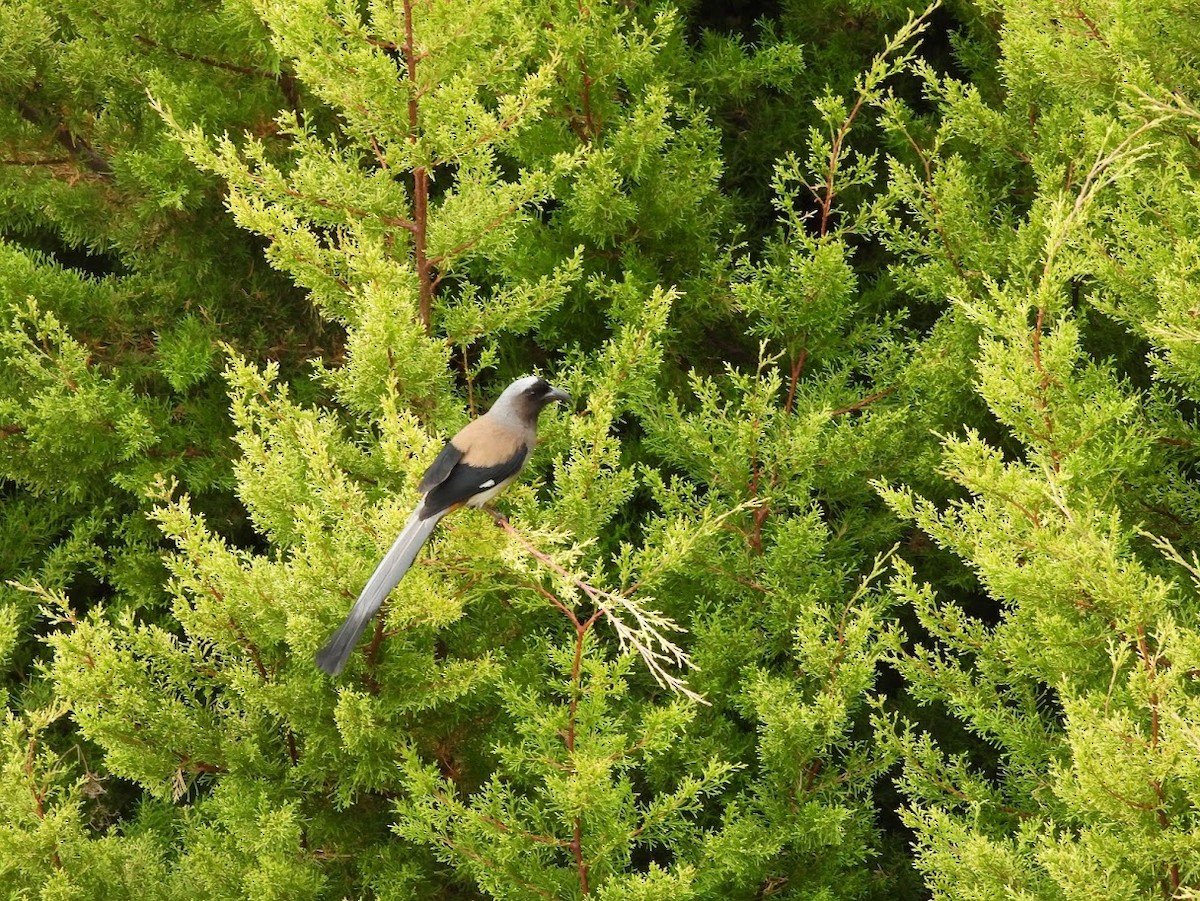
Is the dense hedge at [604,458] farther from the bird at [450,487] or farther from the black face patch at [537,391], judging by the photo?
the black face patch at [537,391]

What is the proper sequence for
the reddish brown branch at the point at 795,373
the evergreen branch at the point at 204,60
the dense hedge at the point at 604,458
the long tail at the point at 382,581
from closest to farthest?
the long tail at the point at 382,581 < the dense hedge at the point at 604,458 < the reddish brown branch at the point at 795,373 < the evergreen branch at the point at 204,60

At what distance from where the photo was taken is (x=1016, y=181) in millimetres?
6836

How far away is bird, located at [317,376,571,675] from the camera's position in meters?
4.21

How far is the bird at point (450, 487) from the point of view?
4.21 meters

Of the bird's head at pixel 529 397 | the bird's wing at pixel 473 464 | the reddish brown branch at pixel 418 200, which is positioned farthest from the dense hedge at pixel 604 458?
the bird's head at pixel 529 397

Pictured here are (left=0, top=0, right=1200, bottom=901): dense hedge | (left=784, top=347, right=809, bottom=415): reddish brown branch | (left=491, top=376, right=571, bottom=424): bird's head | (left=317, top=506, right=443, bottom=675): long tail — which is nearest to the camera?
(left=317, top=506, right=443, bottom=675): long tail

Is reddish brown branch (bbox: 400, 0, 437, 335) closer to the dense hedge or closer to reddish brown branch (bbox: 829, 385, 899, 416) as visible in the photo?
the dense hedge

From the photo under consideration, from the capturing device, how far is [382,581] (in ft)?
13.8

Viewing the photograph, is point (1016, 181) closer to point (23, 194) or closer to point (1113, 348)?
point (1113, 348)

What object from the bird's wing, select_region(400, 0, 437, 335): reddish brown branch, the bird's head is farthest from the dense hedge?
the bird's head

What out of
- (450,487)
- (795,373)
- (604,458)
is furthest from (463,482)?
(795,373)

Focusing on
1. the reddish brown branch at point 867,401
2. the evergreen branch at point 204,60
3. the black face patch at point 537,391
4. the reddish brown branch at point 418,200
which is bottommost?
the reddish brown branch at point 867,401

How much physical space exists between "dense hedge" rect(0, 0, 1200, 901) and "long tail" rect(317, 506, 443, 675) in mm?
106

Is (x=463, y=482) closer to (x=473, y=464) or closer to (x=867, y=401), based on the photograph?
(x=473, y=464)
